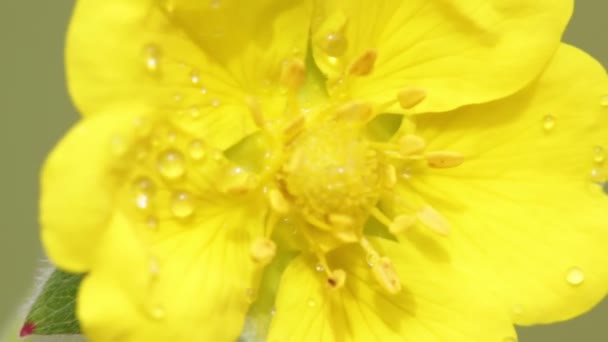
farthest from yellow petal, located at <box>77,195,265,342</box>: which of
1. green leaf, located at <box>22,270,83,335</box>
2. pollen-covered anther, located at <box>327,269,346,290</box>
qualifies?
green leaf, located at <box>22,270,83,335</box>

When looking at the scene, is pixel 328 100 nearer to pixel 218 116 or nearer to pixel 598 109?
pixel 218 116

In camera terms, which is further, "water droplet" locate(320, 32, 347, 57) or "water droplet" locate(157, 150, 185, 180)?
"water droplet" locate(320, 32, 347, 57)

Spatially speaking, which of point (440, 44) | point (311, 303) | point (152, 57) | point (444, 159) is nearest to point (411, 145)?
point (444, 159)

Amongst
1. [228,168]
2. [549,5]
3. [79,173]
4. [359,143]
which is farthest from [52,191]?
[549,5]

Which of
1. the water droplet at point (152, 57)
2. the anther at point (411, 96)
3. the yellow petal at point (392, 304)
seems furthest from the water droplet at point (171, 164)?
the anther at point (411, 96)

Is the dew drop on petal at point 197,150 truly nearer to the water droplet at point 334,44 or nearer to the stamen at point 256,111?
the stamen at point 256,111

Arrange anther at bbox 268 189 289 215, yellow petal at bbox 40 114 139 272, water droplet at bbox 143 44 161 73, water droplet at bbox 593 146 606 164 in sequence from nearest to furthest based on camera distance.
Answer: yellow petal at bbox 40 114 139 272 < water droplet at bbox 143 44 161 73 < anther at bbox 268 189 289 215 < water droplet at bbox 593 146 606 164

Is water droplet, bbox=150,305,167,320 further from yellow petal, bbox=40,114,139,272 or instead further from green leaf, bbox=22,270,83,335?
green leaf, bbox=22,270,83,335
